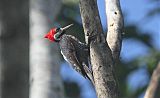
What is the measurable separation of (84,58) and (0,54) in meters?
1.26

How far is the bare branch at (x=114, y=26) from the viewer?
3.12 meters

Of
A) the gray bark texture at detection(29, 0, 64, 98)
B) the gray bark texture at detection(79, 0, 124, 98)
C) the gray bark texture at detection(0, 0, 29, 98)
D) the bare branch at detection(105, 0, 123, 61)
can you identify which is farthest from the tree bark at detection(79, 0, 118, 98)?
the gray bark texture at detection(29, 0, 64, 98)

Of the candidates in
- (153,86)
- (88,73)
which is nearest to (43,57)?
(153,86)

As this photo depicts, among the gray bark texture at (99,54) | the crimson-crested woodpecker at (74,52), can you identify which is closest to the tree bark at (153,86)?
the crimson-crested woodpecker at (74,52)

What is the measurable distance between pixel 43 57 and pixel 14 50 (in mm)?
2417

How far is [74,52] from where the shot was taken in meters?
3.77

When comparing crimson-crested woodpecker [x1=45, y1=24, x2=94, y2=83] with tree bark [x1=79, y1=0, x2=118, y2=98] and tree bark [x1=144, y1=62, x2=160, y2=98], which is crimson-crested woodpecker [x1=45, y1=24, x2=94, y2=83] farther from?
tree bark [x1=144, y1=62, x2=160, y2=98]

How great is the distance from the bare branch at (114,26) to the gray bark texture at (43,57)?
1.21 meters

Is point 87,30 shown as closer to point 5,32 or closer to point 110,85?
point 110,85

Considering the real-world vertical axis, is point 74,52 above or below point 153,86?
above

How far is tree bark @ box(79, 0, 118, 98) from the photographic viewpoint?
2877 mm

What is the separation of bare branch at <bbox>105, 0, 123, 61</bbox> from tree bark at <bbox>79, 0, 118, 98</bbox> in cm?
14

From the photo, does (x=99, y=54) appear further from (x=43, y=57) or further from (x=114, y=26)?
(x=43, y=57)

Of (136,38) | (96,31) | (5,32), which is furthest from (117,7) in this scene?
(136,38)
